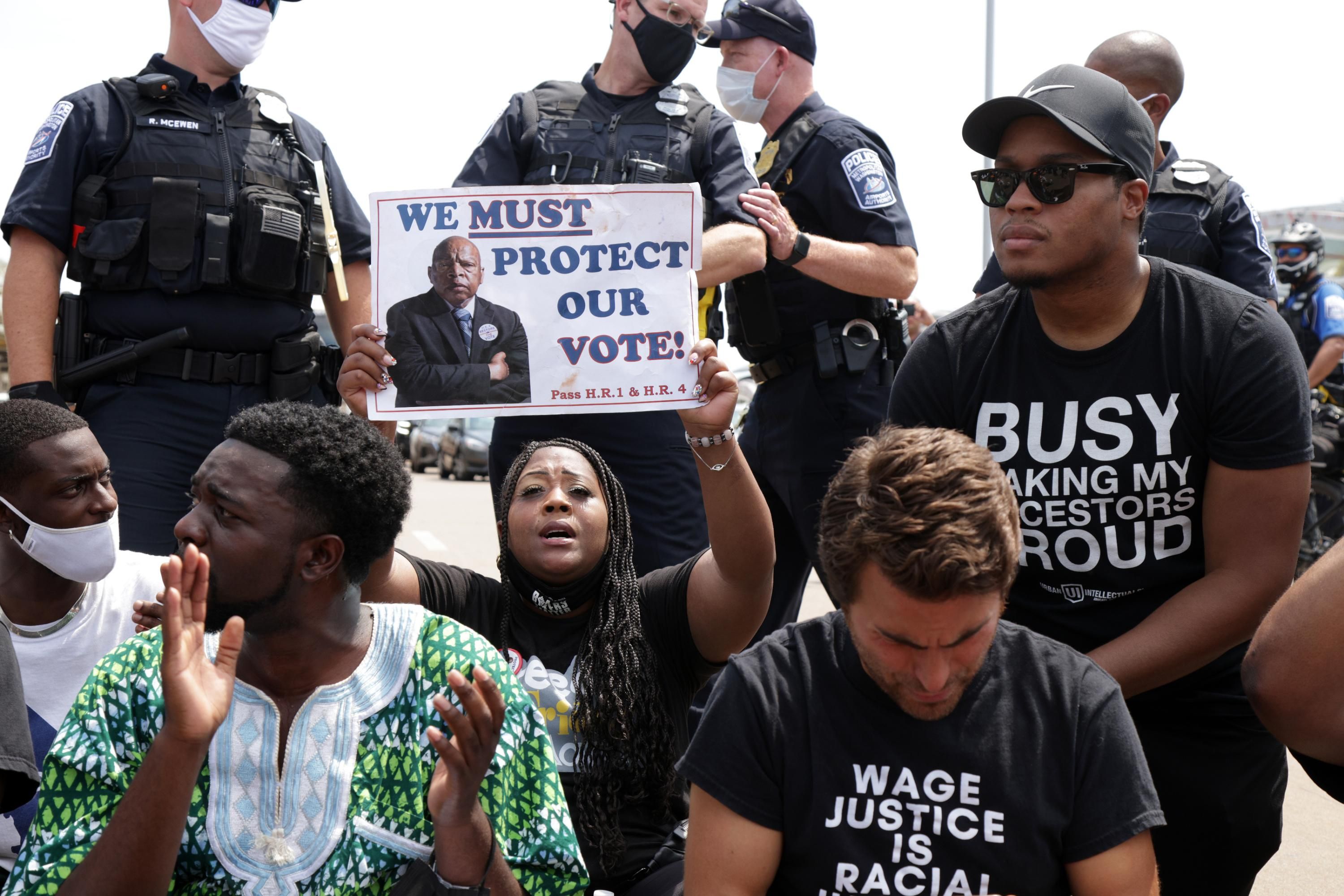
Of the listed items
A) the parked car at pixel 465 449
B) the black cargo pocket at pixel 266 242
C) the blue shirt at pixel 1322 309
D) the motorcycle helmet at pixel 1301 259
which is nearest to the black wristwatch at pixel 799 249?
the black cargo pocket at pixel 266 242

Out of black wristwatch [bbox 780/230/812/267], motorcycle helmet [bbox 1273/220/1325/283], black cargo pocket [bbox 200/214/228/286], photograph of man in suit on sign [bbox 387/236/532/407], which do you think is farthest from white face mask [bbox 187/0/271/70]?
motorcycle helmet [bbox 1273/220/1325/283]

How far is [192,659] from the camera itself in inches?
88.4

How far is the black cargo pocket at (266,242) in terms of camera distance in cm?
420

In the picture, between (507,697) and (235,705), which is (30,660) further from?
(507,697)

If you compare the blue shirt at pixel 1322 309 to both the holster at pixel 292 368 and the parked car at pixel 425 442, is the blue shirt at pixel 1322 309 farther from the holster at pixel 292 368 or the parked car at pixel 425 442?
the parked car at pixel 425 442

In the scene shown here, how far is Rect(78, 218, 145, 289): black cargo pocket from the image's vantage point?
4113mm

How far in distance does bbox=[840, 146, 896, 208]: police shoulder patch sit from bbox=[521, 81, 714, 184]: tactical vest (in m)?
0.54

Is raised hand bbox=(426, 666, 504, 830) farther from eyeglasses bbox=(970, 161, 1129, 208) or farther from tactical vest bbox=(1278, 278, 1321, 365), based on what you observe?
tactical vest bbox=(1278, 278, 1321, 365)

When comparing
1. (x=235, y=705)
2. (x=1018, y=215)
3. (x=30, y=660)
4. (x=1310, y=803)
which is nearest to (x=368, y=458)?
(x=235, y=705)

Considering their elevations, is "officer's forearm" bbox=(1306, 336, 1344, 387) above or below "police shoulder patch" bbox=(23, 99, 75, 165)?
below

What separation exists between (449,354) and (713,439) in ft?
2.26

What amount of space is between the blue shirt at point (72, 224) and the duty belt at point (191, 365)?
0.04 meters

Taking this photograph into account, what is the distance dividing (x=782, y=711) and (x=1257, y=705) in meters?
0.77

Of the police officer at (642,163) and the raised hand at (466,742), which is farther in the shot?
the police officer at (642,163)
